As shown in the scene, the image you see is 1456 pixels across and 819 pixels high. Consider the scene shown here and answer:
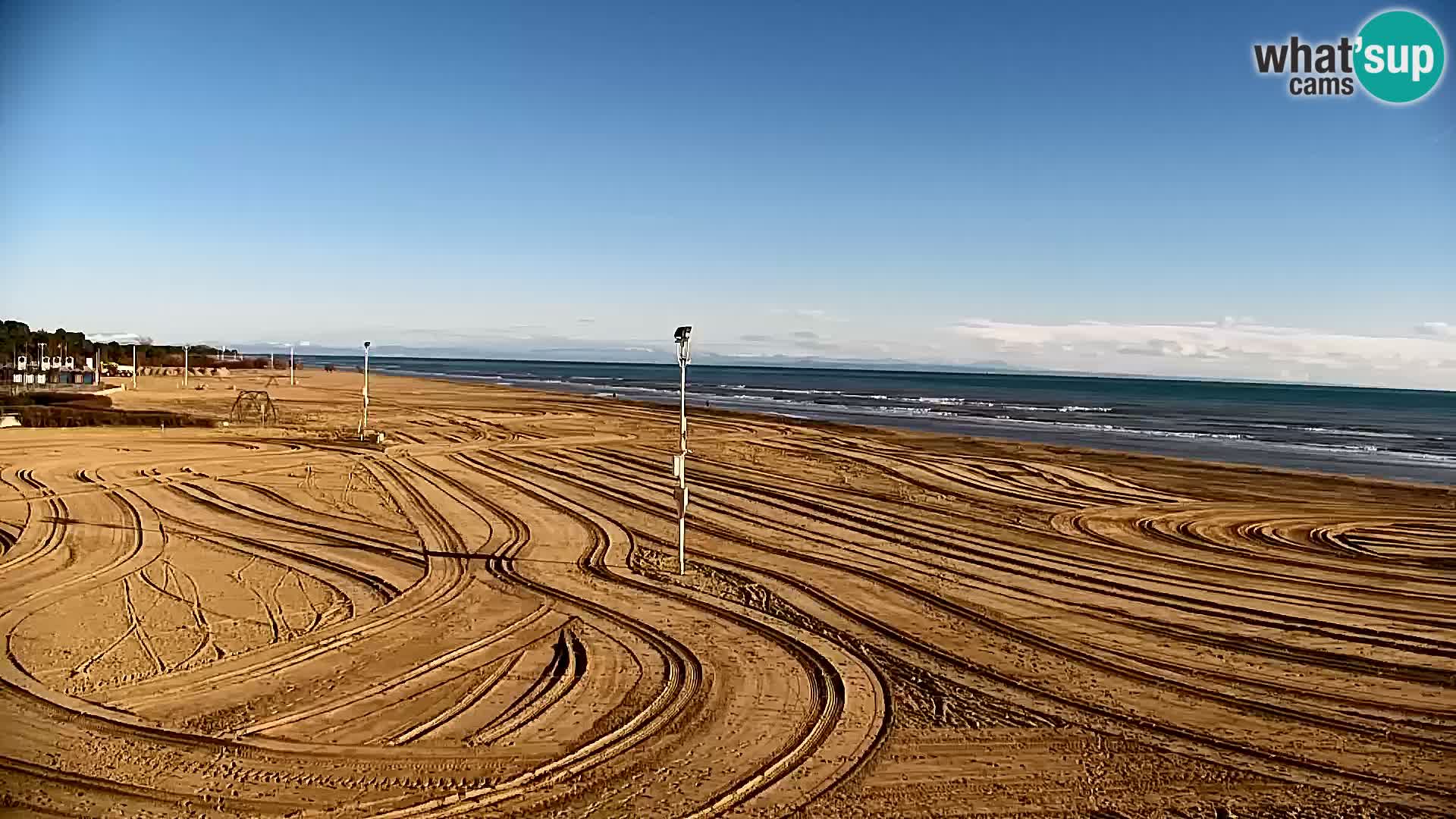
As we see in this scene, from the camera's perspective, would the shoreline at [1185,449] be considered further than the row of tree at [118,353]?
No

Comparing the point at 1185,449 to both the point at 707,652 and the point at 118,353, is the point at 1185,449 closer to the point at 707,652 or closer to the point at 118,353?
the point at 707,652

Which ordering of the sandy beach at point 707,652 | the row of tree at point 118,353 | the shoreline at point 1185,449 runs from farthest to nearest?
the row of tree at point 118,353 < the shoreline at point 1185,449 < the sandy beach at point 707,652

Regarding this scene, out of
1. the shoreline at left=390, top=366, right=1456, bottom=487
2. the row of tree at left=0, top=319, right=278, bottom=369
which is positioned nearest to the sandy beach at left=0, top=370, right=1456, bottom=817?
the shoreline at left=390, top=366, right=1456, bottom=487

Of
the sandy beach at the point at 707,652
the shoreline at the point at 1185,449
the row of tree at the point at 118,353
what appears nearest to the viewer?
the sandy beach at the point at 707,652

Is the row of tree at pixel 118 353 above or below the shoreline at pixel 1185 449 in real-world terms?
above

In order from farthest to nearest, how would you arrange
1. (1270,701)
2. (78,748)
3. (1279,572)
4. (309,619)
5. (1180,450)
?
1. (1180,450)
2. (1279,572)
3. (309,619)
4. (1270,701)
5. (78,748)

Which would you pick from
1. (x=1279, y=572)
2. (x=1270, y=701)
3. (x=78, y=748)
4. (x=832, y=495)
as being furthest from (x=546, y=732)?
(x=832, y=495)

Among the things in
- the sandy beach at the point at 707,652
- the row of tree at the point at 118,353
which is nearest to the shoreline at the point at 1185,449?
the sandy beach at the point at 707,652

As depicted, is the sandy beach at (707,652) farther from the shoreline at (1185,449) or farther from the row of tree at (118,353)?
Result: the row of tree at (118,353)

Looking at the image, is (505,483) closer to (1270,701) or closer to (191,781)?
(191,781)
